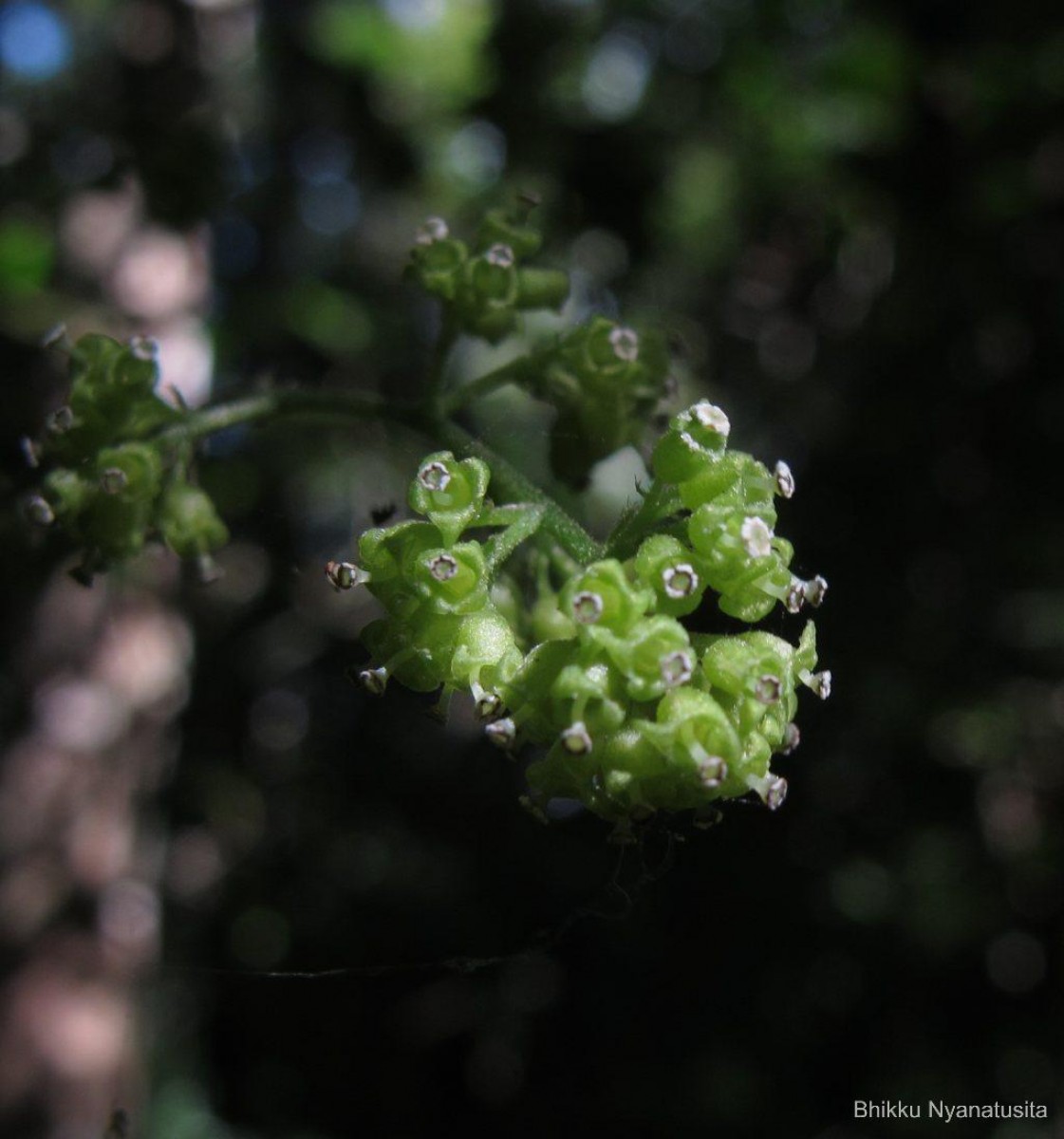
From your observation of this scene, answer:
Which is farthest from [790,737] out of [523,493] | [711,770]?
[523,493]

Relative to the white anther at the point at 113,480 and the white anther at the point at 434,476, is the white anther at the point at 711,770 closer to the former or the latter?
the white anther at the point at 434,476

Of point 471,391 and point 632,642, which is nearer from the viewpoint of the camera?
point 632,642

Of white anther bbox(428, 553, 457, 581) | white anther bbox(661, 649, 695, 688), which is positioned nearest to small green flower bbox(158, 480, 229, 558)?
white anther bbox(428, 553, 457, 581)

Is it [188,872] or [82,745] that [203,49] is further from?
[188,872]

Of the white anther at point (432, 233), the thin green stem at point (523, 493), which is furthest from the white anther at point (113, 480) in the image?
the white anther at point (432, 233)

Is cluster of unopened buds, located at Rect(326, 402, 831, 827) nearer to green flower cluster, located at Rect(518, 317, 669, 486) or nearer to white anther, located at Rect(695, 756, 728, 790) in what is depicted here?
white anther, located at Rect(695, 756, 728, 790)

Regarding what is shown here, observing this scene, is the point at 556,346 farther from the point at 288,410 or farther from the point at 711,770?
the point at 711,770
